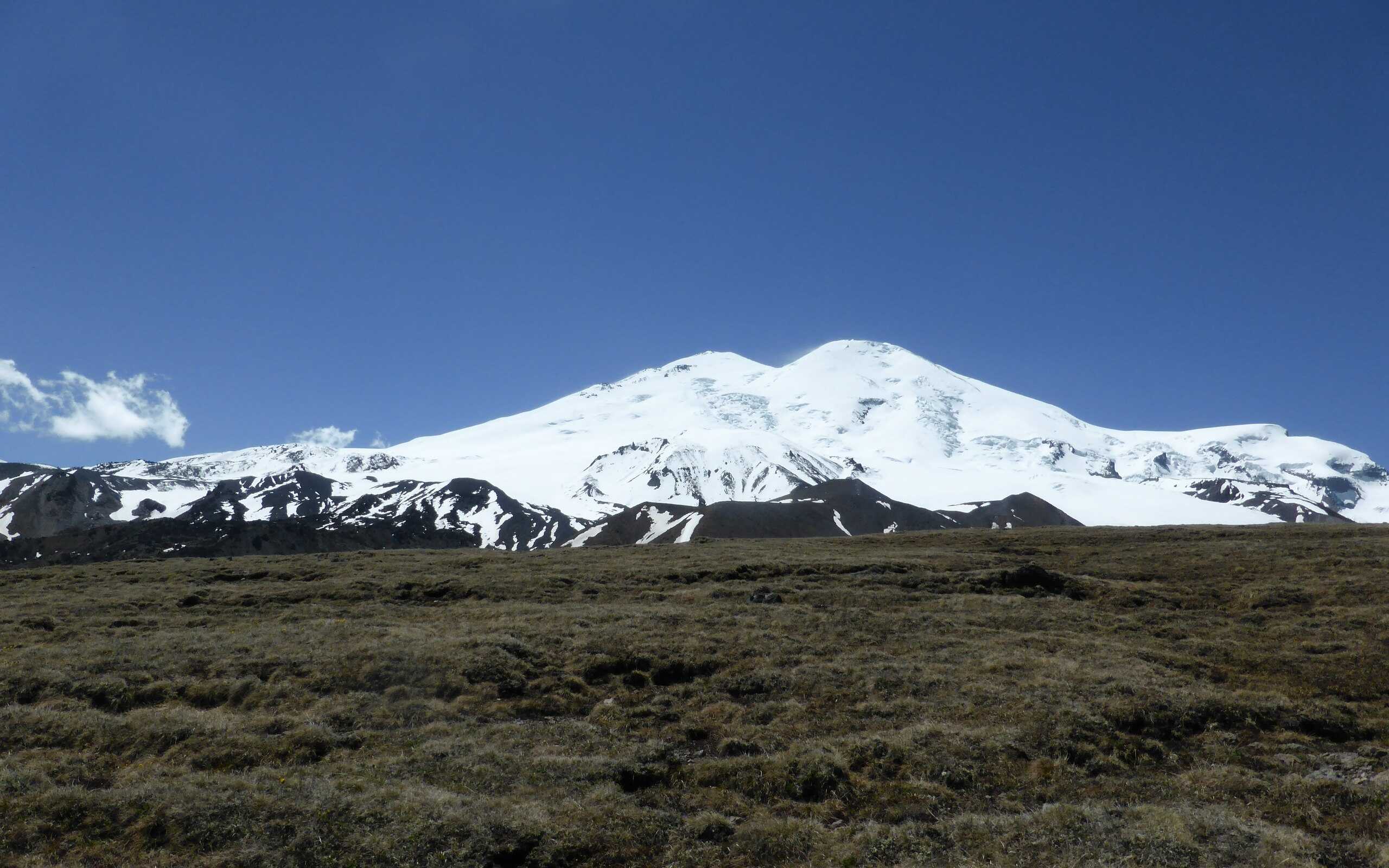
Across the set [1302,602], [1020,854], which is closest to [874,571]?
[1302,602]

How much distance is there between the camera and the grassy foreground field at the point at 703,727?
44.4ft

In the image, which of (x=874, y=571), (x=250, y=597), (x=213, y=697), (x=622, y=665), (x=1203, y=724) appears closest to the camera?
(x=1203, y=724)

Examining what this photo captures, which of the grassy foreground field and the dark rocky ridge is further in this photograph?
the dark rocky ridge

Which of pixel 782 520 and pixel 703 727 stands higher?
pixel 782 520

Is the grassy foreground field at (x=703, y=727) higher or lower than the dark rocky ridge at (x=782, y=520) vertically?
lower

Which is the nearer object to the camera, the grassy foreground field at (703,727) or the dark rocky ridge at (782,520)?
the grassy foreground field at (703,727)

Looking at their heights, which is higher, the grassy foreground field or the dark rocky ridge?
the dark rocky ridge

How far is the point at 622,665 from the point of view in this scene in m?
24.8

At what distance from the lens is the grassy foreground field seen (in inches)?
533

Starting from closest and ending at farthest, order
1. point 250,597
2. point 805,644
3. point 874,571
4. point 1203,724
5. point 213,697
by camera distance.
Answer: point 1203,724 → point 213,697 → point 805,644 → point 250,597 → point 874,571

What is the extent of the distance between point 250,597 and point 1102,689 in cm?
3539

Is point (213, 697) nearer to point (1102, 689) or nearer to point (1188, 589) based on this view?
point (1102, 689)

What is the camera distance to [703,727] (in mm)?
19828

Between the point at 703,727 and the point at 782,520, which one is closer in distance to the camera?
the point at 703,727
